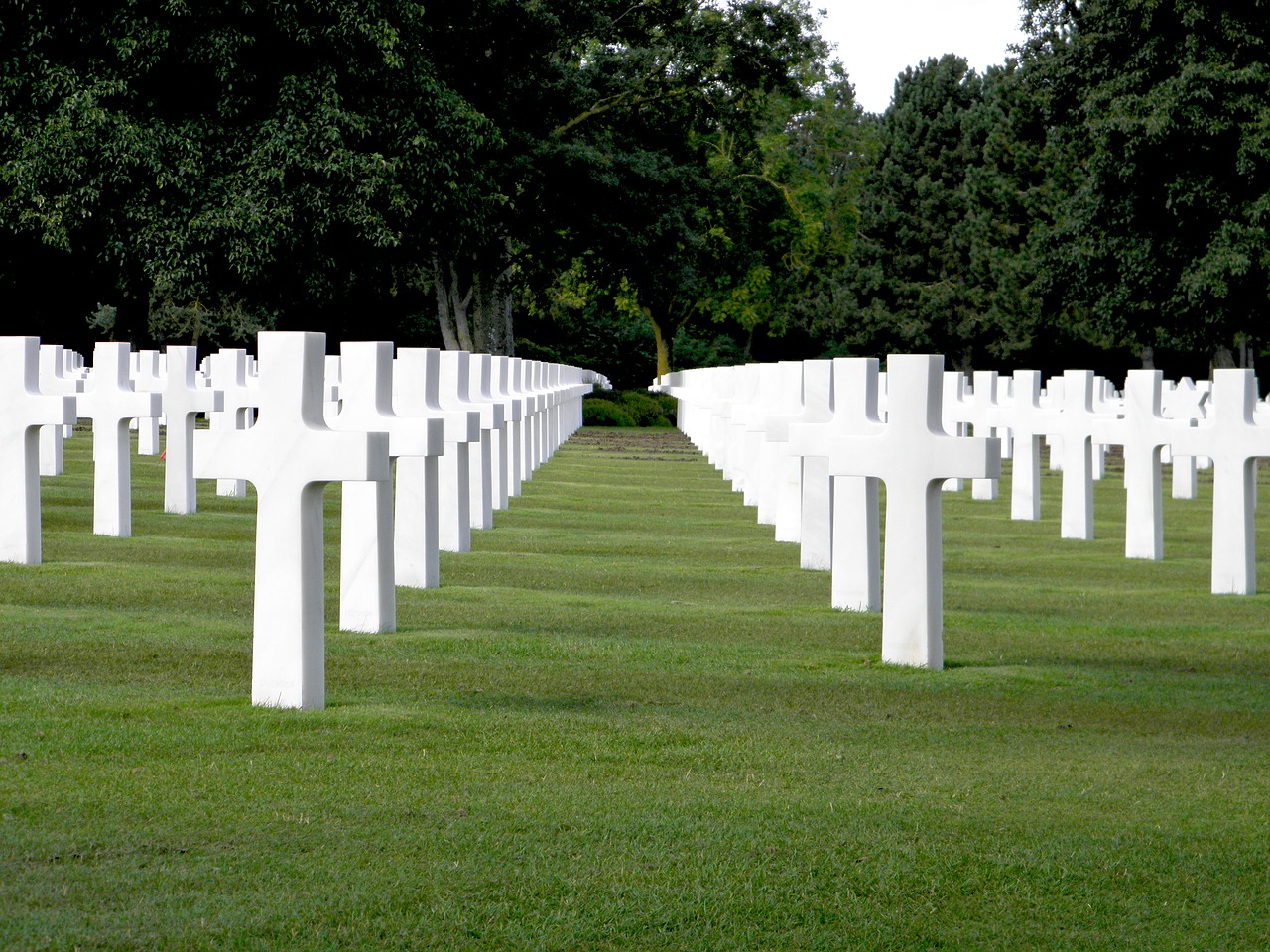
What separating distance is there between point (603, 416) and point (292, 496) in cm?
4408

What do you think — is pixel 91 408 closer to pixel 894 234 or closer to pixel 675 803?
pixel 675 803

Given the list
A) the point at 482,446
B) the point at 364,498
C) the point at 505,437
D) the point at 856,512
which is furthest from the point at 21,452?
the point at 505,437

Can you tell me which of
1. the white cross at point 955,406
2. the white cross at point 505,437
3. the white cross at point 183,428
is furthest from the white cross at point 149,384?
the white cross at point 955,406

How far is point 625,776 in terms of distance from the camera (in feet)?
17.0

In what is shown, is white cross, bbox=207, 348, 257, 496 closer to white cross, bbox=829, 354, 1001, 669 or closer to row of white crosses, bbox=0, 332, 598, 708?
row of white crosses, bbox=0, 332, 598, 708

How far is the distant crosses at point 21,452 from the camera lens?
964 centimetres

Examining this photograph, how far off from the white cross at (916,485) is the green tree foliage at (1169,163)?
94.9ft

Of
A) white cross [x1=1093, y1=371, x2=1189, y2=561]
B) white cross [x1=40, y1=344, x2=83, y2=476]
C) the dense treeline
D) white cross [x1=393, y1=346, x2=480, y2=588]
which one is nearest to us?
white cross [x1=393, y1=346, x2=480, y2=588]

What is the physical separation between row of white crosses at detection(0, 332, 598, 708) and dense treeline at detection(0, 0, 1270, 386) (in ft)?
34.6

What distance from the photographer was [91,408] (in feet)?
39.9

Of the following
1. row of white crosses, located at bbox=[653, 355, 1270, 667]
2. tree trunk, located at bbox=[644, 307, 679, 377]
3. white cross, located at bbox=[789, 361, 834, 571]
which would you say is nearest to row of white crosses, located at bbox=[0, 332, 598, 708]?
row of white crosses, located at bbox=[653, 355, 1270, 667]

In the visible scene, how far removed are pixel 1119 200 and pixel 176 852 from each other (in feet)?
119

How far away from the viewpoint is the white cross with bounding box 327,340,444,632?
7512 millimetres

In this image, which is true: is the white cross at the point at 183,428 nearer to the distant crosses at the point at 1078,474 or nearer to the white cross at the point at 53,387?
the white cross at the point at 53,387
